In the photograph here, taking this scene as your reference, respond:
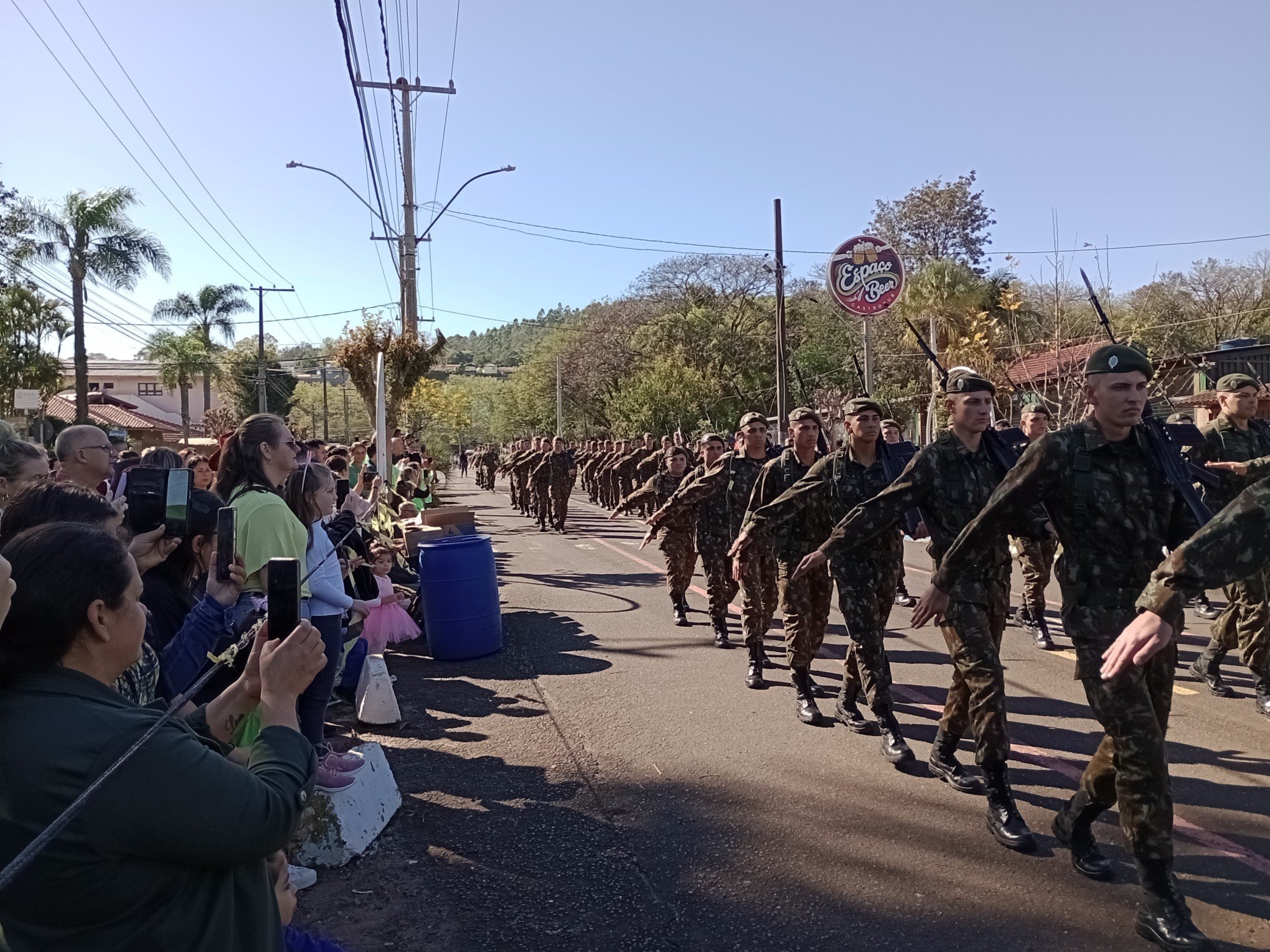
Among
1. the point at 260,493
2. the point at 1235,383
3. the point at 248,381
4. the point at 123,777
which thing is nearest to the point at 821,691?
the point at 1235,383

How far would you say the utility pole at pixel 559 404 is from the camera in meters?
51.8

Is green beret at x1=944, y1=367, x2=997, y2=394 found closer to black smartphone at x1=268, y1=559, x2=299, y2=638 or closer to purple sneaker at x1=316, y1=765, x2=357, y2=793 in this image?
purple sneaker at x1=316, y1=765, x2=357, y2=793

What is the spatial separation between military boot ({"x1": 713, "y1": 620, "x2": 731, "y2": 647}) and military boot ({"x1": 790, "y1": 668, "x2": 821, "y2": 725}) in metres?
2.21

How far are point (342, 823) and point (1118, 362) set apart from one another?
3.85 m

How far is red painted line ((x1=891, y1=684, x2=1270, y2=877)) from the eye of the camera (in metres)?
3.97

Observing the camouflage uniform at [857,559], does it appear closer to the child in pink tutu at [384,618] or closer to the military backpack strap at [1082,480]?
the military backpack strap at [1082,480]

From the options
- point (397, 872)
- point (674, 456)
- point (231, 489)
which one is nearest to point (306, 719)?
point (397, 872)

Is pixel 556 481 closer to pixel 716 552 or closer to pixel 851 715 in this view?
pixel 716 552

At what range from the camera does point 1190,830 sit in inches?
169

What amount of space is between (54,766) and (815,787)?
406 cm

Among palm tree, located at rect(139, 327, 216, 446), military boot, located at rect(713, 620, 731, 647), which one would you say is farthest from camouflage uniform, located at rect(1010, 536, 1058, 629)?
palm tree, located at rect(139, 327, 216, 446)

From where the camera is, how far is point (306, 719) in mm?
4496

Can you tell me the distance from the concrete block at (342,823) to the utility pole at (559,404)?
45.9 m

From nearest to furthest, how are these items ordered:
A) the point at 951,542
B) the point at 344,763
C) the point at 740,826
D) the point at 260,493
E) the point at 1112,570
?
the point at 1112,570
the point at 260,493
the point at 740,826
the point at 344,763
the point at 951,542
